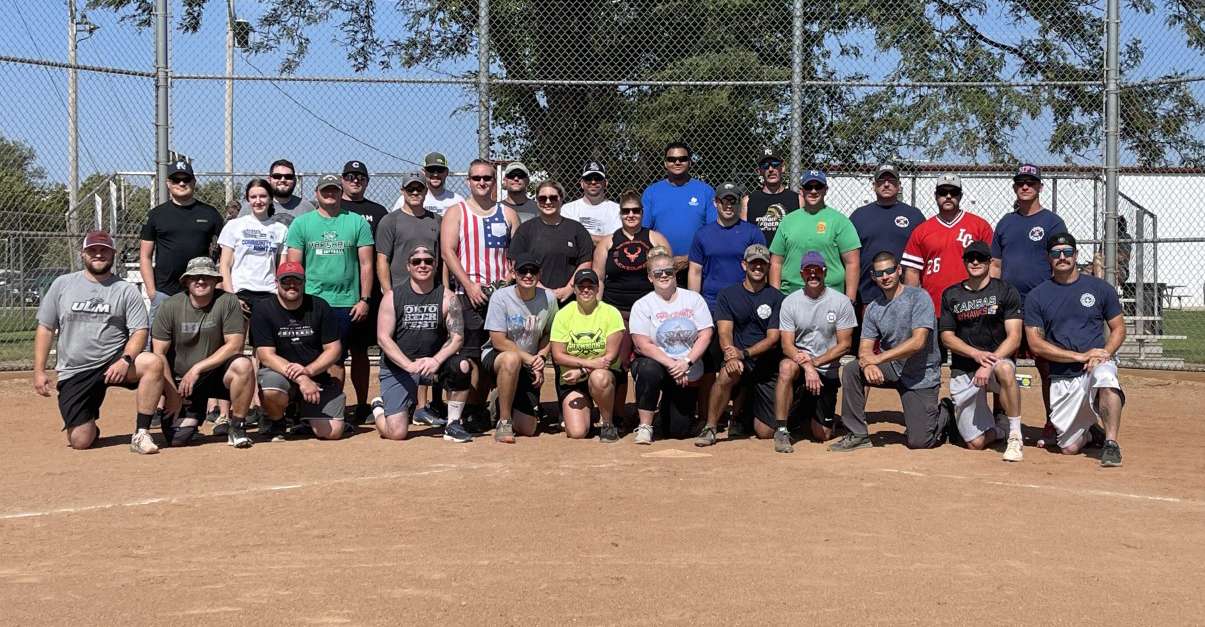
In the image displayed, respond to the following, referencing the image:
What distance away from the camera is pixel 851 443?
830cm

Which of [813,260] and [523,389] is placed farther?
[523,389]

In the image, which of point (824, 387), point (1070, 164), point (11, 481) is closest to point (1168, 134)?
point (1070, 164)

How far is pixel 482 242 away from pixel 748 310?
220 centimetres

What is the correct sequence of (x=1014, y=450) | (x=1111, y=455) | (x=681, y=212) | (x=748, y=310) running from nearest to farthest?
(x=1111, y=455), (x=1014, y=450), (x=748, y=310), (x=681, y=212)

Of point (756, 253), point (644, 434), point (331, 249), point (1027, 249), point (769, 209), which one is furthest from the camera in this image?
point (769, 209)

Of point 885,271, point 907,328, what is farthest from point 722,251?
point 907,328

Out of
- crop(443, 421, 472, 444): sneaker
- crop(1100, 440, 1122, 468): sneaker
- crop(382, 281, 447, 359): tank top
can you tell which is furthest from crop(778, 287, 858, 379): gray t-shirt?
crop(382, 281, 447, 359): tank top

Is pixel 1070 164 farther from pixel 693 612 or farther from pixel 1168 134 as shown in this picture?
pixel 693 612

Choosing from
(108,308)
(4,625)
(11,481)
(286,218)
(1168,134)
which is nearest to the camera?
(4,625)

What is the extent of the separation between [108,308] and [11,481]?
63.9 inches

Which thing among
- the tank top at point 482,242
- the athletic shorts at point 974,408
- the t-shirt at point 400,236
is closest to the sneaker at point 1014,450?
the athletic shorts at point 974,408

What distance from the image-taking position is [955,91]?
1421cm

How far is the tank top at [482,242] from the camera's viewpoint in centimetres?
913

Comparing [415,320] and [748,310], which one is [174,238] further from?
[748,310]
